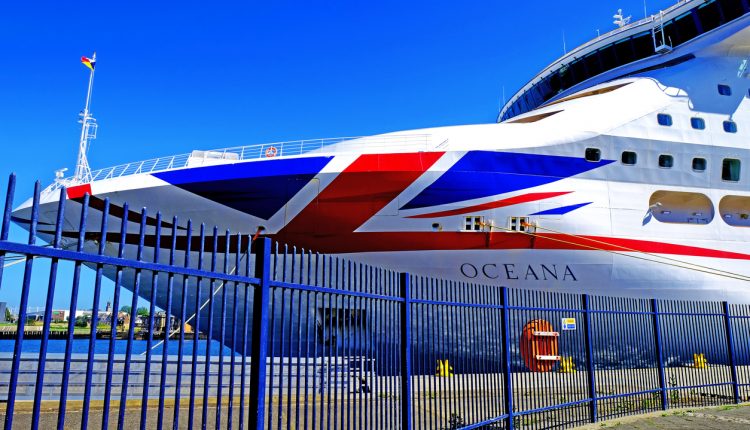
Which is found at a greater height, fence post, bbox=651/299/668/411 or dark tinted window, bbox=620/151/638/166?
dark tinted window, bbox=620/151/638/166

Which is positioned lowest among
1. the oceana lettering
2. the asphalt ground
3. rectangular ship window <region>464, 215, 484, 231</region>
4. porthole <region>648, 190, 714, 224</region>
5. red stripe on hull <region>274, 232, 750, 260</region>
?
the asphalt ground

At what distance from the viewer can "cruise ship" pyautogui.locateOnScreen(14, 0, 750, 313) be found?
14203 millimetres

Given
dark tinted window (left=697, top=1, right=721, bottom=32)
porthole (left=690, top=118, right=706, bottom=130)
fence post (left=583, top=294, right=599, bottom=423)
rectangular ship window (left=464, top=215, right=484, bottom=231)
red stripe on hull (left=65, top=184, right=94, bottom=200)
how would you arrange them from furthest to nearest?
dark tinted window (left=697, top=1, right=721, bottom=32), porthole (left=690, top=118, right=706, bottom=130), rectangular ship window (left=464, top=215, right=484, bottom=231), red stripe on hull (left=65, top=184, right=94, bottom=200), fence post (left=583, top=294, right=599, bottom=423)

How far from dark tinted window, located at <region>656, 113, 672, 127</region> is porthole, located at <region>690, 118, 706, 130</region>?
0.93m

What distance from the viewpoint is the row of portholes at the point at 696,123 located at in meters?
17.1

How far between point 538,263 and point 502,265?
0.96 m

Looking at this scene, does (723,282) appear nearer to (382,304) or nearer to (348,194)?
(348,194)

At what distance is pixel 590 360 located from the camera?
934 cm

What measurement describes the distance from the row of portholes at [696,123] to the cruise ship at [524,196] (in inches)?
1.7

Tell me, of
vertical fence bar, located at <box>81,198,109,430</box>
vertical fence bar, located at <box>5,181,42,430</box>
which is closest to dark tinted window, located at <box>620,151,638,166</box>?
vertical fence bar, located at <box>81,198,109,430</box>

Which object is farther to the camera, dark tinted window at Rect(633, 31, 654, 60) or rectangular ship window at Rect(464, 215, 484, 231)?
dark tinted window at Rect(633, 31, 654, 60)

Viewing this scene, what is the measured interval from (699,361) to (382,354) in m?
9.24

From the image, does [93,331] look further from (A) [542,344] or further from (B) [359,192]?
(B) [359,192]

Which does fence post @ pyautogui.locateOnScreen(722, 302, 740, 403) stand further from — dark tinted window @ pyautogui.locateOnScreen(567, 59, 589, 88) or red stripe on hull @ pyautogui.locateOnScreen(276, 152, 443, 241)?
dark tinted window @ pyautogui.locateOnScreen(567, 59, 589, 88)
